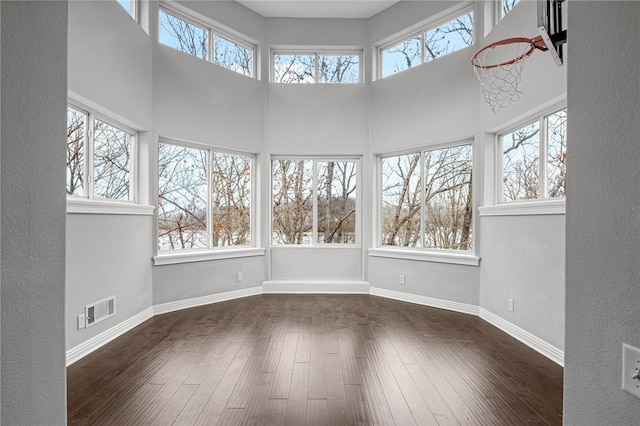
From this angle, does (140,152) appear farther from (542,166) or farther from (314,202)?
(542,166)

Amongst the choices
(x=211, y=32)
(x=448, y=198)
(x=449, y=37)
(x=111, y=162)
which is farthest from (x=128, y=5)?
(x=448, y=198)

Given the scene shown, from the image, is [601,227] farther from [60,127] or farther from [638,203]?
[60,127]

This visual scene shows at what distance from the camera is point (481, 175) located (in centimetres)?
448

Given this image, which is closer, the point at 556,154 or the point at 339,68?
the point at 556,154

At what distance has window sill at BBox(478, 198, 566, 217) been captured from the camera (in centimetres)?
306

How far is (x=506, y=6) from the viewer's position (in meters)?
4.11

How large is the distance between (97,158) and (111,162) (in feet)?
0.77

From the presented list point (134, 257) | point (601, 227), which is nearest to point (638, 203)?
point (601, 227)

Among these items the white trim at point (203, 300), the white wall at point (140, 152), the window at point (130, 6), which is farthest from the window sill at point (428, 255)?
the window at point (130, 6)

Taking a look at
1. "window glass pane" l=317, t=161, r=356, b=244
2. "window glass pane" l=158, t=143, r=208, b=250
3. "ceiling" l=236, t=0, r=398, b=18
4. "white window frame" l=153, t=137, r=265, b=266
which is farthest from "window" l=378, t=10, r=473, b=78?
"window glass pane" l=158, t=143, r=208, b=250

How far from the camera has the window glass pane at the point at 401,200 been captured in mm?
5293

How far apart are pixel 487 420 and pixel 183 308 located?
3649 millimetres

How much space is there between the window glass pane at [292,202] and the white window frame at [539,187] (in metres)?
2.51

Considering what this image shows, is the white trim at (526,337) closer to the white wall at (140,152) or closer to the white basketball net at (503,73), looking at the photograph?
the white basketball net at (503,73)
